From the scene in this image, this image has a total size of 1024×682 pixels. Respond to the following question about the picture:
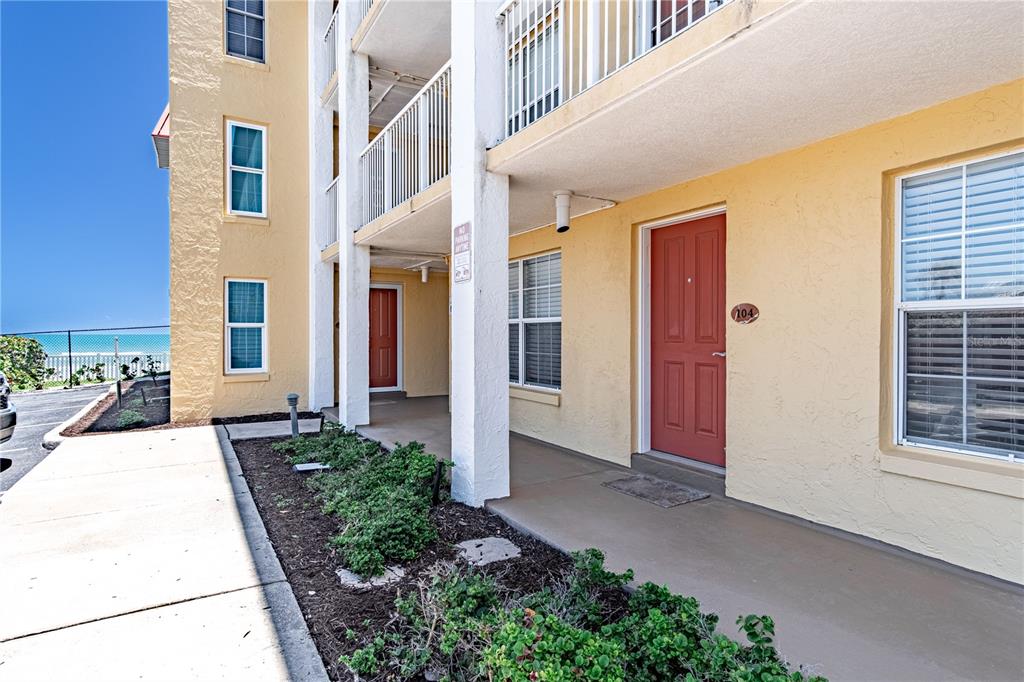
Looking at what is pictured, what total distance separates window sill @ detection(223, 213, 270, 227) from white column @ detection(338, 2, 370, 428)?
267 centimetres

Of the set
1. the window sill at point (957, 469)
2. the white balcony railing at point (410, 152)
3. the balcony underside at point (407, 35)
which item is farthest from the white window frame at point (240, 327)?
the window sill at point (957, 469)

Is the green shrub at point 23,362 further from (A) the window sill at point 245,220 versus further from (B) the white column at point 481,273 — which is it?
(B) the white column at point 481,273

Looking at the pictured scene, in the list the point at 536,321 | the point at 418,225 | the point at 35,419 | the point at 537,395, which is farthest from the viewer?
the point at 35,419

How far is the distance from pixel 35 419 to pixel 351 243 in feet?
23.3

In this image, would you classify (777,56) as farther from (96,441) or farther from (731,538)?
(96,441)

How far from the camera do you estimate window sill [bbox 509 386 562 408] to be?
21.4 feet

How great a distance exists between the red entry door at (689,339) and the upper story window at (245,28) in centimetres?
901

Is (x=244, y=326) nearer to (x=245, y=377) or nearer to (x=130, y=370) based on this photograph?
(x=245, y=377)

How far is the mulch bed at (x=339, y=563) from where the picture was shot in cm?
276

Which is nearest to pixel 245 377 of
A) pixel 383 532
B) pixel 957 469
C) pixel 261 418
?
pixel 261 418

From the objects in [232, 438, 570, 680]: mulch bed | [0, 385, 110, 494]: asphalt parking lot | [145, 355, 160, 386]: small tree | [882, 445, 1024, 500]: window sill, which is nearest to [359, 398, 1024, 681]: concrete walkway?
[232, 438, 570, 680]: mulch bed

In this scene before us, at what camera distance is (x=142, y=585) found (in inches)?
127

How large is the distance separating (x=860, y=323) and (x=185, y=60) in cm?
1103

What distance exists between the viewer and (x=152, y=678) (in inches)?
91.6
